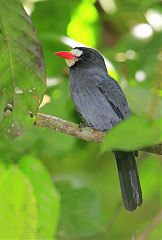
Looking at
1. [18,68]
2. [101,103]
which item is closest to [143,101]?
[18,68]

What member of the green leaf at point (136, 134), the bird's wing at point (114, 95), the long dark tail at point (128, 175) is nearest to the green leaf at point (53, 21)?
the bird's wing at point (114, 95)

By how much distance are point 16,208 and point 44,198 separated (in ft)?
3.29

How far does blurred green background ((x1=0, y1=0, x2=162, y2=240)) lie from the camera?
2907 mm

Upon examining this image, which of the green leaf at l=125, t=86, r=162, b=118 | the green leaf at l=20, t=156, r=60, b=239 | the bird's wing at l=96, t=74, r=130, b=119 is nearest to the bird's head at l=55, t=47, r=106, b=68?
the bird's wing at l=96, t=74, r=130, b=119

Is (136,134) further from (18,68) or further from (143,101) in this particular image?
(18,68)

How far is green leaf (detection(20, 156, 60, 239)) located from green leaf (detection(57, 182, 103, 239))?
0.66 m

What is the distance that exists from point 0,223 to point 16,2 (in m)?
1.05

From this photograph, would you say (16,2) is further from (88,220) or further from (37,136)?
(88,220)

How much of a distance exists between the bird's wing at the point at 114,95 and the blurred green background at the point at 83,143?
3.0 inches

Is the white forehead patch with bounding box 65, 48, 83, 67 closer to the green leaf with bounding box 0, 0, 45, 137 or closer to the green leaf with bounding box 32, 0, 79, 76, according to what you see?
the green leaf with bounding box 32, 0, 79, 76

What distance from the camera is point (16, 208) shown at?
4.08 feet

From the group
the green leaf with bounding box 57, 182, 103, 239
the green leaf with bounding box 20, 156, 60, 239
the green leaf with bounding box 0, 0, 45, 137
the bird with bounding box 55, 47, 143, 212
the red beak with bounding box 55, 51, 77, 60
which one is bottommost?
the green leaf with bounding box 57, 182, 103, 239

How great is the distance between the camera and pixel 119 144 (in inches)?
55.9

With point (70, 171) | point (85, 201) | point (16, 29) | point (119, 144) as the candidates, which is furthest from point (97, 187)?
point (119, 144)
